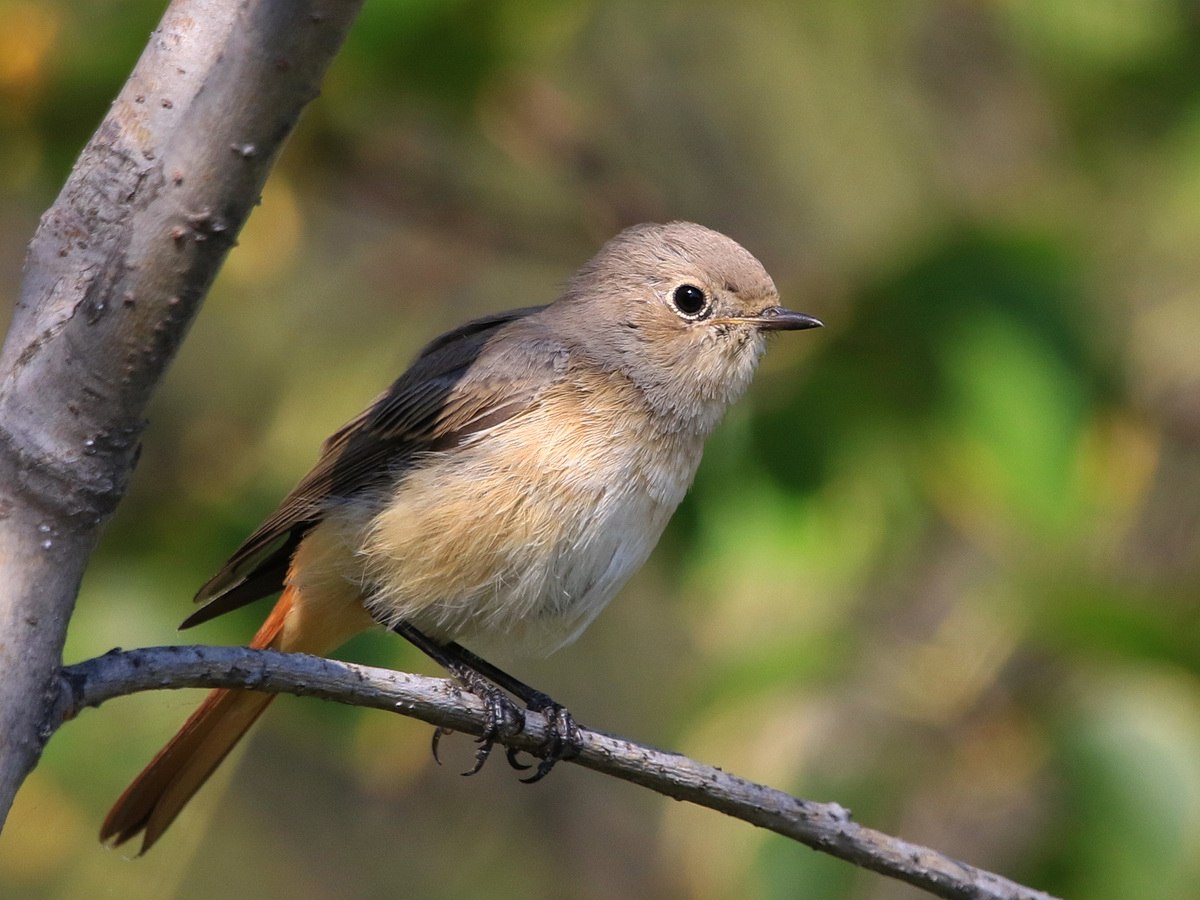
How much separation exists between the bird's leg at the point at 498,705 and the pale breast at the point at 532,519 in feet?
0.36

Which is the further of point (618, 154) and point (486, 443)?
point (618, 154)

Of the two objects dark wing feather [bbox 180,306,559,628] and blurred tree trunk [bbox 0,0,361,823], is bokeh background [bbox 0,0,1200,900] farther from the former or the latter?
blurred tree trunk [bbox 0,0,361,823]

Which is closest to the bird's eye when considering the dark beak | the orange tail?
the dark beak

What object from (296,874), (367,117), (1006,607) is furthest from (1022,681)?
(296,874)

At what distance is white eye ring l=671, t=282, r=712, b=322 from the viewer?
3.84m

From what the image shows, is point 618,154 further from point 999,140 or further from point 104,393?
point 104,393

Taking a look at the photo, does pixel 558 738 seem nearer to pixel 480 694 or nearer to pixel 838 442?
pixel 480 694

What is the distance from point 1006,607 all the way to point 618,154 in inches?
112

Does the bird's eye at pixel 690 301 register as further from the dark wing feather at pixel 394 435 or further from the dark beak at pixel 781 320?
the dark wing feather at pixel 394 435

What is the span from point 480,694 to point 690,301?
1.28 meters

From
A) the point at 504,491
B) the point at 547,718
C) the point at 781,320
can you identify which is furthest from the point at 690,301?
the point at 547,718

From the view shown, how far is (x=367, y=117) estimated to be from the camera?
4441mm

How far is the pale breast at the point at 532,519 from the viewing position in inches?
130

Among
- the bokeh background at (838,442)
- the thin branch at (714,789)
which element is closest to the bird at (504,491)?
the bokeh background at (838,442)
